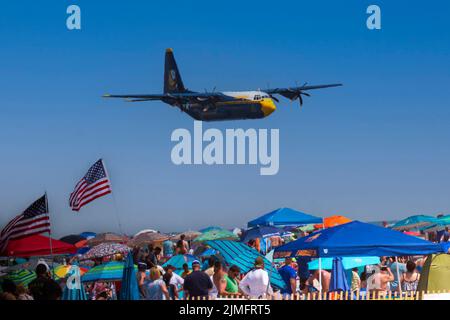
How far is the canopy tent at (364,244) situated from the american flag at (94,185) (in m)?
4.48

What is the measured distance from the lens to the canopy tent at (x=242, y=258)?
608 inches

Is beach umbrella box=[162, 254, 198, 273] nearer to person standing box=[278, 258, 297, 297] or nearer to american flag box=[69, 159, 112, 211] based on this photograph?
american flag box=[69, 159, 112, 211]

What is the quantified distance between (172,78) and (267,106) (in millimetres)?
12766

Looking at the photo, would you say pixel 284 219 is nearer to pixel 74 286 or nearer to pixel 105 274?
pixel 105 274

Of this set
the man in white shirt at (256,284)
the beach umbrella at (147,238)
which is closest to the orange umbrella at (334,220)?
the beach umbrella at (147,238)

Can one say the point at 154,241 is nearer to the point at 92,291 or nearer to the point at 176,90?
the point at 92,291

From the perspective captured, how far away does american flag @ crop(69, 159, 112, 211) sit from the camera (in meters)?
16.4

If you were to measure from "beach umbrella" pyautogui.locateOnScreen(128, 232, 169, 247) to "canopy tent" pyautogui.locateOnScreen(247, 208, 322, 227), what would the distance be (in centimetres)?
472

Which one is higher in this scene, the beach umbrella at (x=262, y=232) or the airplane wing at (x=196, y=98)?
the airplane wing at (x=196, y=98)

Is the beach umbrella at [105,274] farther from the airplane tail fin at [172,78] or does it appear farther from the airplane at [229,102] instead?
the airplane tail fin at [172,78]

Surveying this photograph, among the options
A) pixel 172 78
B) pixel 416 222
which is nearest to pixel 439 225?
pixel 416 222

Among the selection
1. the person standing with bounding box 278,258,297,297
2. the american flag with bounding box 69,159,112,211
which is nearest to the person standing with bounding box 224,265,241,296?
the person standing with bounding box 278,258,297,297
